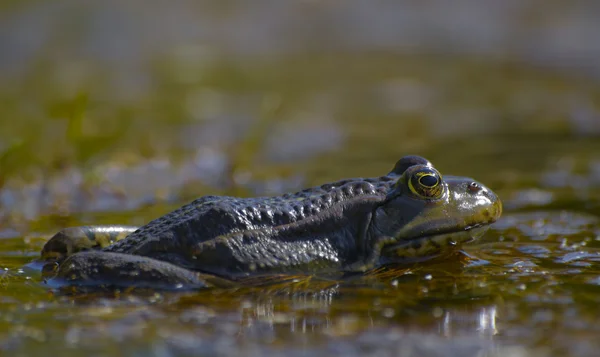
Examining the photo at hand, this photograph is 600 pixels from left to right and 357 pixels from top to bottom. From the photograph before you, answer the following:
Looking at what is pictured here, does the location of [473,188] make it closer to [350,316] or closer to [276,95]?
[350,316]

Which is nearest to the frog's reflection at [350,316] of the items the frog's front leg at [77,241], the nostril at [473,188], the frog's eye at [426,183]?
the frog's eye at [426,183]

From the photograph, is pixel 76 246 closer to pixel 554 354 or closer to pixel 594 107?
pixel 554 354

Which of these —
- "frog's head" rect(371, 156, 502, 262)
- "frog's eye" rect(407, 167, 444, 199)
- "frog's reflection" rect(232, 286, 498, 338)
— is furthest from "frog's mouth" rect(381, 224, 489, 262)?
"frog's reflection" rect(232, 286, 498, 338)

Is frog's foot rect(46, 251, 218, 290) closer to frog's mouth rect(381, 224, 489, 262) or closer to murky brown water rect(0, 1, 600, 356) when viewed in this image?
murky brown water rect(0, 1, 600, 356)

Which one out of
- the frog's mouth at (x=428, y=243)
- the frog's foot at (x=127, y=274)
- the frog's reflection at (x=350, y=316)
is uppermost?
the frog's mouth at (x=428, y=243)

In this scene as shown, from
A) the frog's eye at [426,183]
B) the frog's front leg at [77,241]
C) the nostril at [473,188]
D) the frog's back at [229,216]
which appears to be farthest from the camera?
the frog's front leg at [77,241]

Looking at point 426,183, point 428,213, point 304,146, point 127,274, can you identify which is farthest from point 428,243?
point 304,146

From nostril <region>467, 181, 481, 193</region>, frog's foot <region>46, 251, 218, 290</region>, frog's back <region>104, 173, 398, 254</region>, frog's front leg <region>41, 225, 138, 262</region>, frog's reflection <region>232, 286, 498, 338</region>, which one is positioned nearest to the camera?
frog's reflection <region>232, 286, 498, 338</region>

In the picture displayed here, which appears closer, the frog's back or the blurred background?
the frog's back

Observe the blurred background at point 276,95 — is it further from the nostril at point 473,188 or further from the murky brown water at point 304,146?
the nostril at point 473,188
